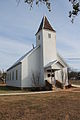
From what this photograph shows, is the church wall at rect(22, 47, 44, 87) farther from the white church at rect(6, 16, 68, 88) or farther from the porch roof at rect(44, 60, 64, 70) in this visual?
the porch roof at rect(44, 60, 64, 70)

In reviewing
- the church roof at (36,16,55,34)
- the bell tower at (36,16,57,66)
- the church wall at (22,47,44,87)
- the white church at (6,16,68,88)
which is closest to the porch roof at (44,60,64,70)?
the white church at (6,16,68,88)

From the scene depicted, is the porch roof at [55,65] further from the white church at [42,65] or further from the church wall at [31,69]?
the church wall at [31,69]

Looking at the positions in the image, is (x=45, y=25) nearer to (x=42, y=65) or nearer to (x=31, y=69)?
(x=42, y=65)

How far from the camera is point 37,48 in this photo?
31.5 metres

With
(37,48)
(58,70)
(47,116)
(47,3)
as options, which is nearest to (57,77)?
(58,70)

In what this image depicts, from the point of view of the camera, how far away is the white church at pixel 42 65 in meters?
30.4

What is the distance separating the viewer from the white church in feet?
99.7

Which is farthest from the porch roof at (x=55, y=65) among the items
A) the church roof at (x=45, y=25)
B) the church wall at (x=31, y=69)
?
the church roof at (x=45, y=25)

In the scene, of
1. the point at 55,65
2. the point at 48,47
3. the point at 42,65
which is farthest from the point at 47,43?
the point at 55,65

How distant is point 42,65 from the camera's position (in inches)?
1210

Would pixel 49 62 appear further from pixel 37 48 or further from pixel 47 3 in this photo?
pixel 47 3

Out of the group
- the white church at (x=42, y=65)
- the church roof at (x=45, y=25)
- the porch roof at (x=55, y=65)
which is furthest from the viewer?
the church roof at (x=45, y=25)

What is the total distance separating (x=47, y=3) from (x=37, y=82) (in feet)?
80.8

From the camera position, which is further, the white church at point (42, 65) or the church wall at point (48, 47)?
the church wall at point (48, 47)
